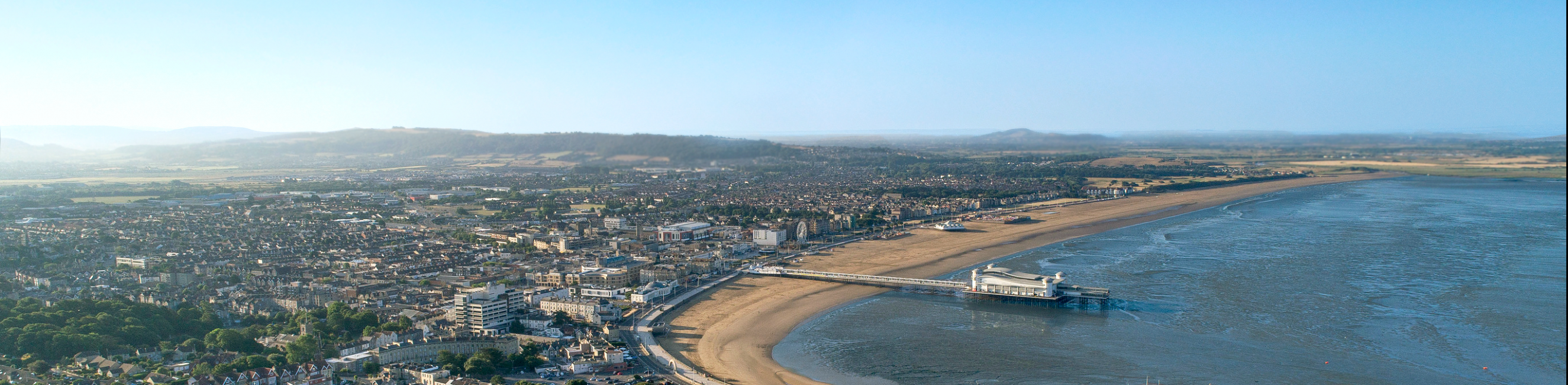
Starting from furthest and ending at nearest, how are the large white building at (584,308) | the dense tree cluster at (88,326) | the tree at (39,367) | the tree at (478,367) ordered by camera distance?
the large white building at (584,308)
the dense tree cluster at (88,326)
the tree at (478,367)
the tree at (39,367)

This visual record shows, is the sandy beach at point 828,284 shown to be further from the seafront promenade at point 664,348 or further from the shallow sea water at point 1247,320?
the shallow sea water at point 1247,320

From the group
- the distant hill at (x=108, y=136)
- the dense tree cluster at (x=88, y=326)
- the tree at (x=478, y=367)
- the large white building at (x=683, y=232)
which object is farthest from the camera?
the distant hill at (x=108, y=136)

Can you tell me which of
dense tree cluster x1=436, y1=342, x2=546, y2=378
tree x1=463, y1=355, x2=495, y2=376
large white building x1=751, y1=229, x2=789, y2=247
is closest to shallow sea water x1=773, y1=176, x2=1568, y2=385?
dense tree cluster x1=436, y1=342, x2=546, y2=378

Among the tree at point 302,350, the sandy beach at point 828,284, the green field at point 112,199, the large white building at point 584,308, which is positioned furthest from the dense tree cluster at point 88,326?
the green field at point 112,199

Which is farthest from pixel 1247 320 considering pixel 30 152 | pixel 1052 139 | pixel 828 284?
pixel 30 152

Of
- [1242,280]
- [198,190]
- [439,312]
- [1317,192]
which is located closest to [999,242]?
[1242,280]

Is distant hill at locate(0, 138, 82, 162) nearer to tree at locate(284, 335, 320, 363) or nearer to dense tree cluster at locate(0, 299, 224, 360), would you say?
dense tree cluster at locate(0, 299, 224, 360)

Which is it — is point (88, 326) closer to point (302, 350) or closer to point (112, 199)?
point (302, 350)
